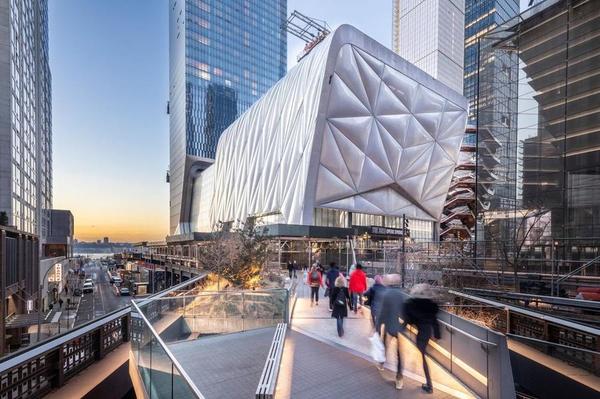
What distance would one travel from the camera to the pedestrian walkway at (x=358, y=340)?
6.13 metres

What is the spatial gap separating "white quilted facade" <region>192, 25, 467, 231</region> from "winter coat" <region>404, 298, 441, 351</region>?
106 ft

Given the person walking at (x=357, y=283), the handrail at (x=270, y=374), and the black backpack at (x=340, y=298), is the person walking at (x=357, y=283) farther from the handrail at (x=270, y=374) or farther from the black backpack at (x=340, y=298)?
the handrail at (x=270, y=374)

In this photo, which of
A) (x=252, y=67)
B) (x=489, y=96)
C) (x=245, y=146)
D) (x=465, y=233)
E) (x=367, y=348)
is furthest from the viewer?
(x=252, y=67)

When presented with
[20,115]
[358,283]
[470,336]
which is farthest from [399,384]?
[20,115]

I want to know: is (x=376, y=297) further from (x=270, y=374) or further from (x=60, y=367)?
(x=60, y=367)

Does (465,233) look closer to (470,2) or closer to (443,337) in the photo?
(443,337)

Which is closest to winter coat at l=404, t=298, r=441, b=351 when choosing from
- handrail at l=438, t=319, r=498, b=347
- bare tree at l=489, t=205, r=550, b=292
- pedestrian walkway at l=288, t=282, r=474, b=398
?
handrail at l=438, t=319, r=498, b=347

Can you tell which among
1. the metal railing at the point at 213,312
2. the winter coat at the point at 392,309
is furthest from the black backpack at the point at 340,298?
the winter coat at the point at 392,309

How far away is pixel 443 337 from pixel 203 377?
14.6 feet

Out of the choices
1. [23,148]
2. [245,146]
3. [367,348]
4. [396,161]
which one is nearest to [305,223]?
[396,161]

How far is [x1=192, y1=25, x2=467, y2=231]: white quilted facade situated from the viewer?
129 ft

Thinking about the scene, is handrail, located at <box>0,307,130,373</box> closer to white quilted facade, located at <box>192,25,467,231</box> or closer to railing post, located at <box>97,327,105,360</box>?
railing post, located at <box>97,327,105,360</box>

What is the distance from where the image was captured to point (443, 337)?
21.4 feet

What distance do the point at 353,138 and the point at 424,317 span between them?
36.5 meters
